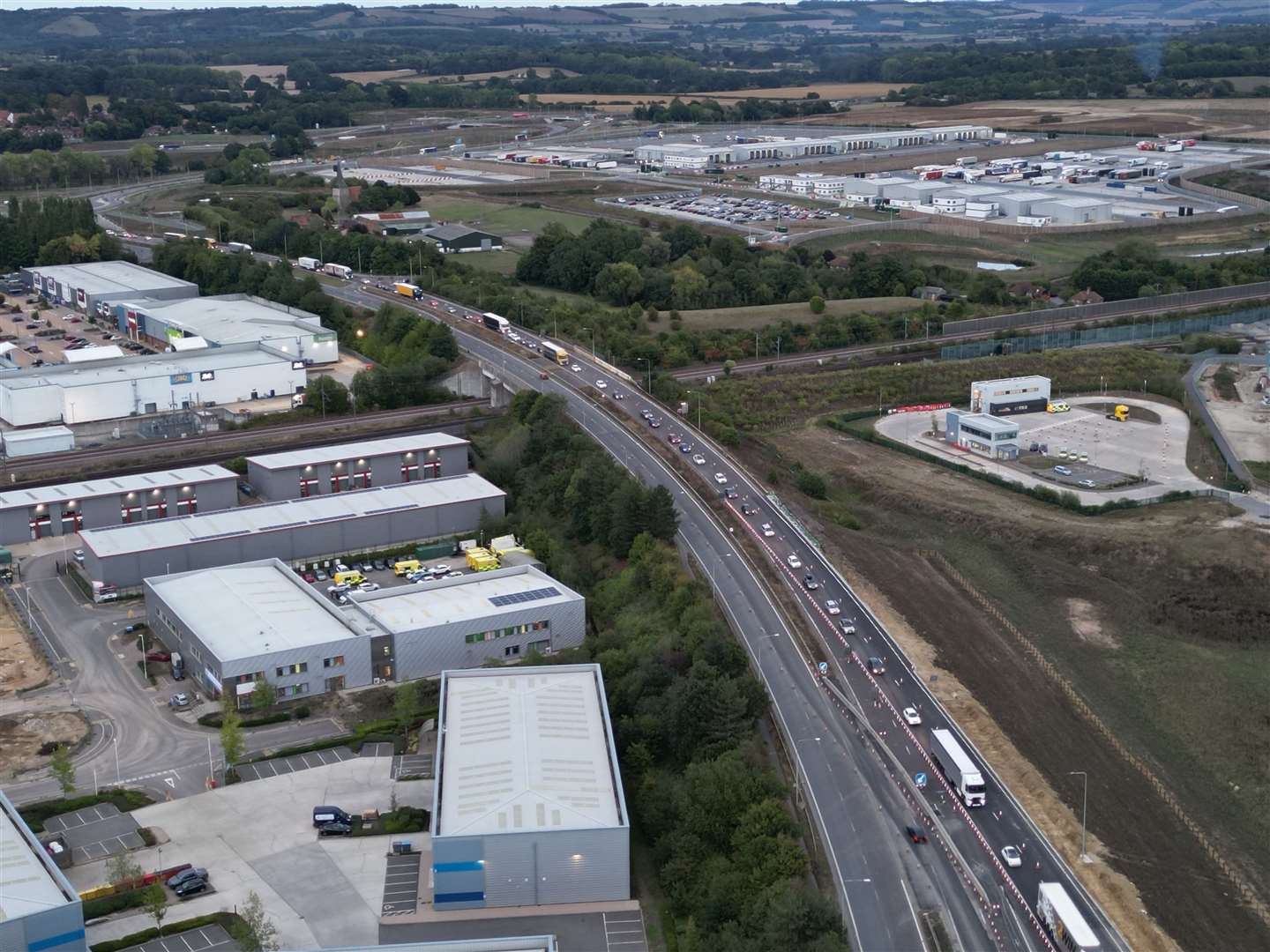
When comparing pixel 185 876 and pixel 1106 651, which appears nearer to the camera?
pixel 185 876

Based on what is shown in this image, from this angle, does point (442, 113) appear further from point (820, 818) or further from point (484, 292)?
point (820, 818)

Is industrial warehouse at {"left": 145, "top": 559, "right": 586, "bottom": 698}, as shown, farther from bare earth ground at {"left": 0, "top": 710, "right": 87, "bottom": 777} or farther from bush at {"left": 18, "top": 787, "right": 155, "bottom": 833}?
bush at {"left": 18, "top": 787, "right": 155, "bottom": 833}

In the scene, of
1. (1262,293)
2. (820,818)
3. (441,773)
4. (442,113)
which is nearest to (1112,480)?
(820,818)

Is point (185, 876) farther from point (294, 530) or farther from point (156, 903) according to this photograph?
point (294, 530)

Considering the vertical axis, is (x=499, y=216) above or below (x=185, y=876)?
above

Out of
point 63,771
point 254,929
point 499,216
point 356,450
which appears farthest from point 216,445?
point 499,216

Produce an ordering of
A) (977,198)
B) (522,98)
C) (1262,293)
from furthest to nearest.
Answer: (522,98) → (977,198) → (1262,293)
